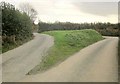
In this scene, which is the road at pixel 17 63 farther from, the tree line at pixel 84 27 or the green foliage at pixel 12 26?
the tree line at pixel 84 27

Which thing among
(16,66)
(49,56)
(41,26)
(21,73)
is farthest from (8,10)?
(41,26)

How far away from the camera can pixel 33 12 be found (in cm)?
7669

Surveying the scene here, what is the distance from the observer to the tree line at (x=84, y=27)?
62.0 meters

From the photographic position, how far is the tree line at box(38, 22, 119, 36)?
2442 inches

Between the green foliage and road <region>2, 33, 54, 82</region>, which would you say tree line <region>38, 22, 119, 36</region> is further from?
road <region>2, 33, 54, 82</region>

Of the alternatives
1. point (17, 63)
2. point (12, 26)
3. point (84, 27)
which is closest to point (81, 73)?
point (17, 63)

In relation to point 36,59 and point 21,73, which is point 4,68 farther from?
point 36,59

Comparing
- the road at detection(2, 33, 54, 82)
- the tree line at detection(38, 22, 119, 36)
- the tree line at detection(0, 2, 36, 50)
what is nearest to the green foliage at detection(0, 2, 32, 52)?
the tree line at detection(0, 2, 36, 50)

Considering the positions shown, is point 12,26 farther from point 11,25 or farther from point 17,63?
point 17,63

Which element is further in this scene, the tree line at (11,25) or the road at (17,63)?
the tree line at (11,25)

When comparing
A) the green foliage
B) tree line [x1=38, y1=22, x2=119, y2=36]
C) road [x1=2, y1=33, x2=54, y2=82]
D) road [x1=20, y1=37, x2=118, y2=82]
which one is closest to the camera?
road [x1=20, y1=37, x2=118, y2=82]

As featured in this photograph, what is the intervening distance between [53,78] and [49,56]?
8.68 metres

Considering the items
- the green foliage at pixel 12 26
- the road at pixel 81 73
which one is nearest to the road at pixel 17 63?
the road at pixel 81 73

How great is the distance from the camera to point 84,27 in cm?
6594
